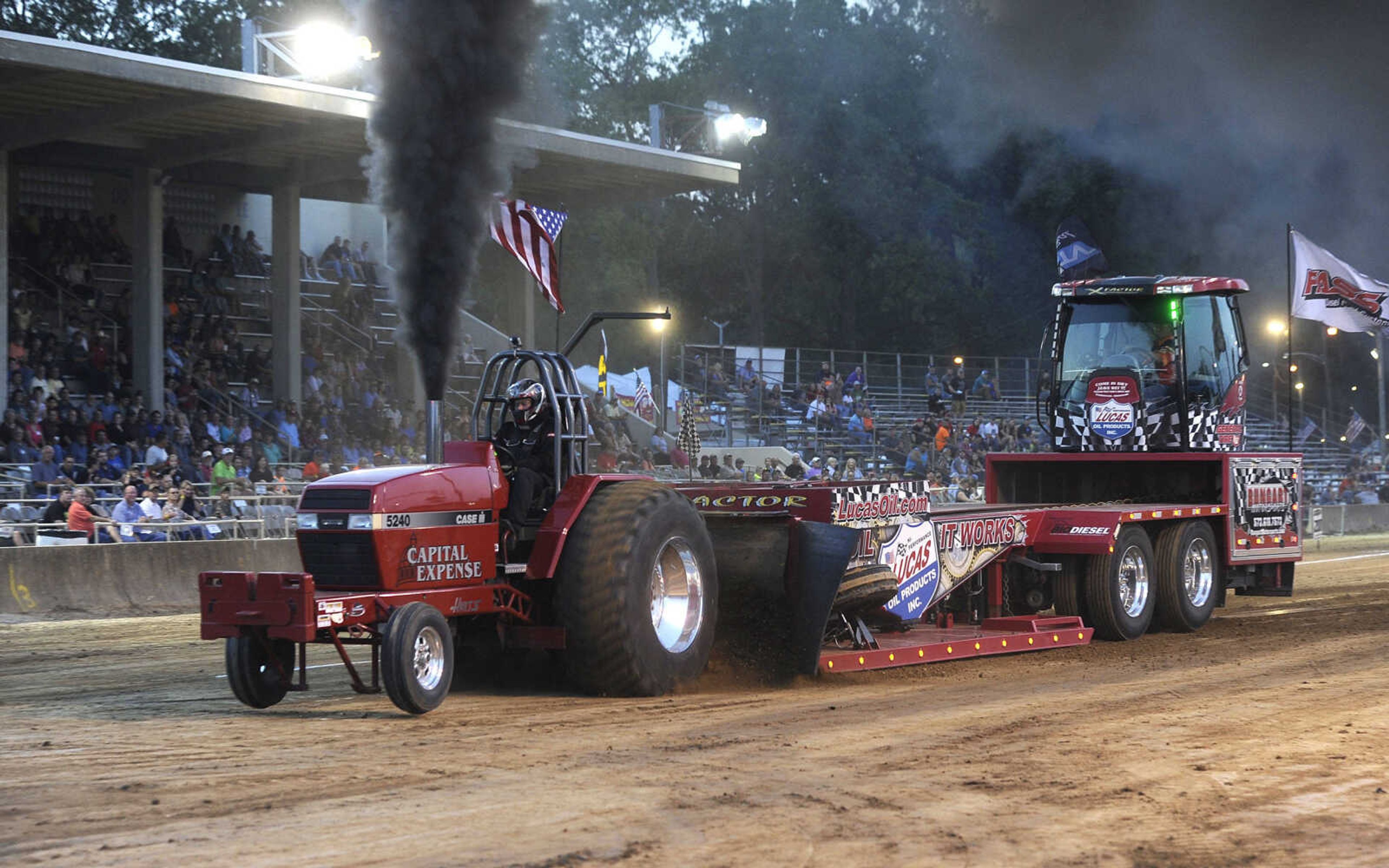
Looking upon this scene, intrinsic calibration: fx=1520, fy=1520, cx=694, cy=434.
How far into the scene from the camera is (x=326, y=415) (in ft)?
81.3

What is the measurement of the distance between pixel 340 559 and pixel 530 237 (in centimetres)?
438

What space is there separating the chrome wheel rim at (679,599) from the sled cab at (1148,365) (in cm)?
653

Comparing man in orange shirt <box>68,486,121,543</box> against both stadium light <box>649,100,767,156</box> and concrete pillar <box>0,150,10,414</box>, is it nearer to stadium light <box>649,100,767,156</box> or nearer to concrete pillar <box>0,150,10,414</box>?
concrete pillar <box>0,150,10,414</box>

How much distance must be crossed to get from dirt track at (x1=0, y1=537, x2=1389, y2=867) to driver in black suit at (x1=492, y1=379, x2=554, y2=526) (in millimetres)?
1351

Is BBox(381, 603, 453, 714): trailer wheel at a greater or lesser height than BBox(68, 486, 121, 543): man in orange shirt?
lesser

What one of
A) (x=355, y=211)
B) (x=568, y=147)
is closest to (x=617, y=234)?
(x=355, y=211)

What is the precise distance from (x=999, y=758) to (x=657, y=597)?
2.76 meters

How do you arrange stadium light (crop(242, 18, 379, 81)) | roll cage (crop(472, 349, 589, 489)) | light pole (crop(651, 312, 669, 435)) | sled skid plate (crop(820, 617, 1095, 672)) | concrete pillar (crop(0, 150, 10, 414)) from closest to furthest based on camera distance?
1. roll cage (crop(472, 349, 589, 489))
2. sled skid plate (crop(820, 617, 1095, 672))
3. concrete pillar (crop(0, 150, 10, 414))
4. stadium light (crop(242, 18, 379, 81))
5. light pole (crop(651, 312, 669, 435))

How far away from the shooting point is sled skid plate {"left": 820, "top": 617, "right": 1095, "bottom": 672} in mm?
9844

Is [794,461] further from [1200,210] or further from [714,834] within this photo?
[714,834]

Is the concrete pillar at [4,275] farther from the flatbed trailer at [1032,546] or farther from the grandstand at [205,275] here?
the flatbed trailer at [1032,546]

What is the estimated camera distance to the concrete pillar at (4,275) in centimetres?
2089

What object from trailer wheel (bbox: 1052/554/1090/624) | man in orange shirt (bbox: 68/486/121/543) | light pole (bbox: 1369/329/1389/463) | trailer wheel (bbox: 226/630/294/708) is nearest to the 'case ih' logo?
trailer wheel (bbox: 1052/554/1090/624)

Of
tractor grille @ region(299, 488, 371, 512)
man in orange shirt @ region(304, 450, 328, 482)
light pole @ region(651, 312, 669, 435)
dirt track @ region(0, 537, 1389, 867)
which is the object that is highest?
light pole @ region(651, 312, 669, 435)
